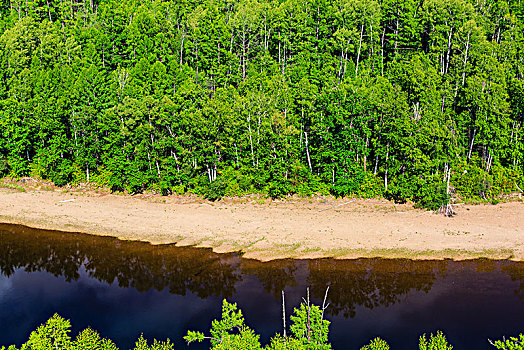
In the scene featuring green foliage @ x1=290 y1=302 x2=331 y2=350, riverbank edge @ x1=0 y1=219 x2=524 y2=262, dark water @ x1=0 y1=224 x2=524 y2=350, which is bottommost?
dark water @ x1=0 y1=224 x2=524 y2=350

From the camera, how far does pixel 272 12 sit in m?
81.5

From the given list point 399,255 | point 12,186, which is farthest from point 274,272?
point 12,186

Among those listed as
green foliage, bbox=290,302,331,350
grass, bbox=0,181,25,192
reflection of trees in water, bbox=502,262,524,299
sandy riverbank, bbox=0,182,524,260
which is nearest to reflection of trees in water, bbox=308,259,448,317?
sandy riverbank, bbox=0,182,524,260

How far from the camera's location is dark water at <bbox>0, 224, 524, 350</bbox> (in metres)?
32.3

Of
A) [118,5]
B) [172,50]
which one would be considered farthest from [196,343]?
[118,5]

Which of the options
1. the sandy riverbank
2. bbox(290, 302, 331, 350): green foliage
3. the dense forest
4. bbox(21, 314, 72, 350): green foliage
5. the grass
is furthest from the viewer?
the grass

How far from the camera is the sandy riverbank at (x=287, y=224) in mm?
43719

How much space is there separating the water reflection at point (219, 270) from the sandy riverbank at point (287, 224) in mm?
1517

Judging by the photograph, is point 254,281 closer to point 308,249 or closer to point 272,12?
point 308,249

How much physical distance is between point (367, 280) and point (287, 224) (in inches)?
495

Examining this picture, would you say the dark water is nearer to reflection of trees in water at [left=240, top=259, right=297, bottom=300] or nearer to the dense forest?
reflection of trees in water at [left=240, top=259, right=297, bottom=300]

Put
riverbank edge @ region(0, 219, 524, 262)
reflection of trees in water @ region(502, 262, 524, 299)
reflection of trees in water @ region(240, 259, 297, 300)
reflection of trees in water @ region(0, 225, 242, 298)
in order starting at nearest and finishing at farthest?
reflection of trees in water @ region(502, 262, 524, 299) < reflection of trees in water @ region(240, 259, 297, 300) < reflection of trees in water @ region(0, 225, 242, 298) < riverbank edge @ region(0, 219, 524, 262)

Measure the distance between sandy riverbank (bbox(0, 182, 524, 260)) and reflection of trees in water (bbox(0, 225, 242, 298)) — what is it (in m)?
1.74

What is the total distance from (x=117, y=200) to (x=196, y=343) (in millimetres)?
31920
